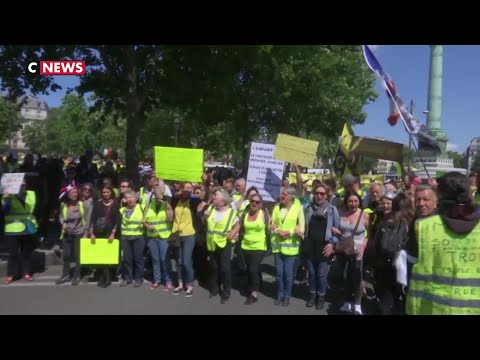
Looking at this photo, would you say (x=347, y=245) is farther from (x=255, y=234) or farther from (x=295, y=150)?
(x=295, y=150)

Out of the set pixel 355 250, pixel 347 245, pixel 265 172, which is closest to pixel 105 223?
pixel 265 172

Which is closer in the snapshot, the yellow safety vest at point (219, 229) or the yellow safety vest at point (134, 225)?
the yellow safety vest at point (219, 229)

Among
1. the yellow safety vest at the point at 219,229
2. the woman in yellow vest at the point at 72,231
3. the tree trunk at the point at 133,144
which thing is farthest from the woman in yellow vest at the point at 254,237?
the tree trunk at the point at 133,144

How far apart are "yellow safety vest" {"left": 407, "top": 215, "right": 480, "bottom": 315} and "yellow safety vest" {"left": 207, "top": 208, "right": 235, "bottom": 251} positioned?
3915mm

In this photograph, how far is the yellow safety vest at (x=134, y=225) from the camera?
23.4 feet

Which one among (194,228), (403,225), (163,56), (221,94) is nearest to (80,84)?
(163,56)

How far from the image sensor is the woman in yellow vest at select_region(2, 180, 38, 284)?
7172mm

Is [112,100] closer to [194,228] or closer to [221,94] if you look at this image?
[221,94]

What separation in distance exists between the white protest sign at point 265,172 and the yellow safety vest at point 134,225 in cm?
182

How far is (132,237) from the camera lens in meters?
7.16

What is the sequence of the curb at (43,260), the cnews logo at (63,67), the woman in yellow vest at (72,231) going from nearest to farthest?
the woman in yellow vest at (72,231)
the curb at (43,260)
the cnews logo at (63,67)

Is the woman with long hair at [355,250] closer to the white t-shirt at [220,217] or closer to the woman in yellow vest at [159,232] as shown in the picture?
the white t-shirt at [220,217]

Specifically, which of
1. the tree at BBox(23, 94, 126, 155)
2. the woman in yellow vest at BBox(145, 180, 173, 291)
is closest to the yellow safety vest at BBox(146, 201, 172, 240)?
the woman in yellow vest at BBox(145, 180, 173, 291)

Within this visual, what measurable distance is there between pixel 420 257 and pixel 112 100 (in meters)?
13.3
